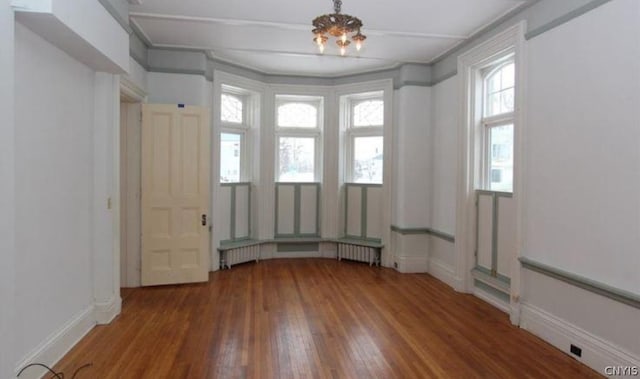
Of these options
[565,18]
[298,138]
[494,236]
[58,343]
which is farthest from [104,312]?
[565,18]

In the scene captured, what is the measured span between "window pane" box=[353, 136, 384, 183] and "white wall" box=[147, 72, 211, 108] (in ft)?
8.39

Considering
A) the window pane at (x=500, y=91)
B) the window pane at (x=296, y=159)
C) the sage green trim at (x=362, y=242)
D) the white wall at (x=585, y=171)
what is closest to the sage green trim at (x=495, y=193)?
the white wall at (x=585, y=171)

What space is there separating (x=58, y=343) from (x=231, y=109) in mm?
3883

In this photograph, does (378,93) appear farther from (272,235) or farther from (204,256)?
(204,256)

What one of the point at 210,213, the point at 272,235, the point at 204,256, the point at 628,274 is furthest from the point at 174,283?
the point at 628,274

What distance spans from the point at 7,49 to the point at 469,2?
140 inches

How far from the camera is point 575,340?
2939 millimetres

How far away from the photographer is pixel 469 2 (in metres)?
3.58

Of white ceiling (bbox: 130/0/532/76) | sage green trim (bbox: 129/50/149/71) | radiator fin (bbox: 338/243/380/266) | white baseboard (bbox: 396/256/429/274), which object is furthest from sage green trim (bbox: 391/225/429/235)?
sage green trim (bbox: 129/50/149/71)

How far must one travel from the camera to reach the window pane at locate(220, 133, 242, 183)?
5742 millimetres

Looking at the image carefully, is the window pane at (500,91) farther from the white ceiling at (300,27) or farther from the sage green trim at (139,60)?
the sage green trim at (139,60)

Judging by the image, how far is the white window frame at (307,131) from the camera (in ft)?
20.6

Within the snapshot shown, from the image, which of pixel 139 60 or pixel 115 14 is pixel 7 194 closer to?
pixel 115 14

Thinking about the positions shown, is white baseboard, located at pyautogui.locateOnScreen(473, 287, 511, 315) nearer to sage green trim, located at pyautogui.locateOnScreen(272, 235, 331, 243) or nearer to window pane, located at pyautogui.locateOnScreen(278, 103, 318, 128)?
sage green trim, located at pyautogui.locateOnScreen(272, 235, 331, 243)
